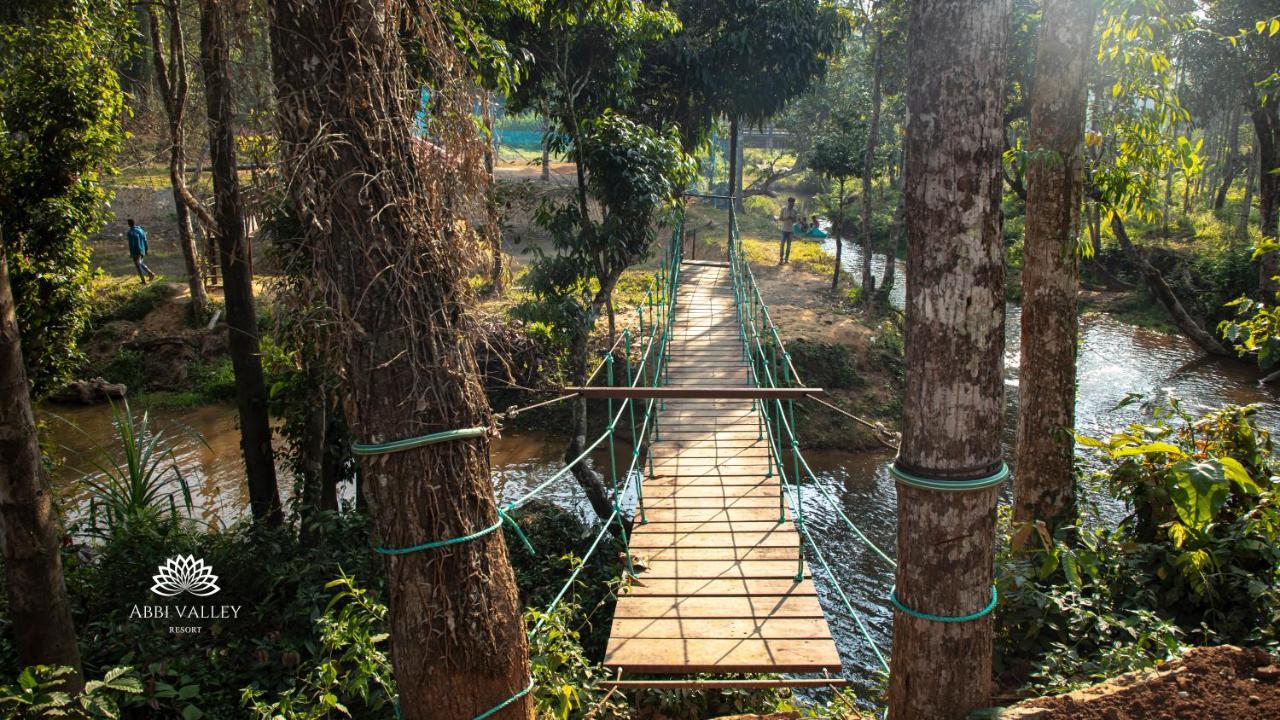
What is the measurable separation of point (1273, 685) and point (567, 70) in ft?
21.8

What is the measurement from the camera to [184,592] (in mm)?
4289

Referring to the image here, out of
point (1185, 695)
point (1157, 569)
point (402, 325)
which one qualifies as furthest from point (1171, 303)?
point (402, 325)

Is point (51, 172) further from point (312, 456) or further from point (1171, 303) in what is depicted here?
point (1171, 303)

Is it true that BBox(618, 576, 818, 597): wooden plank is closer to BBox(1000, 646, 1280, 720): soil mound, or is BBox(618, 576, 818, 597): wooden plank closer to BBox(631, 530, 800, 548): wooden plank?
BBox(631, 530, 800, 548): wooden plank

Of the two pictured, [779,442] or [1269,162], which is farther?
[1269,162]

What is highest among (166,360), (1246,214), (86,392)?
(1246,214)

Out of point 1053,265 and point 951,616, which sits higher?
point 1053,265

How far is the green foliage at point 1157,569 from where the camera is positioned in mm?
3010

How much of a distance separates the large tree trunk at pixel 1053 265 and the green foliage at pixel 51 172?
6.38m

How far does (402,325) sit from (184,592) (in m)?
3.29

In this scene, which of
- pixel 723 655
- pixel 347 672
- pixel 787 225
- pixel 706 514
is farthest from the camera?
pixel 787 225

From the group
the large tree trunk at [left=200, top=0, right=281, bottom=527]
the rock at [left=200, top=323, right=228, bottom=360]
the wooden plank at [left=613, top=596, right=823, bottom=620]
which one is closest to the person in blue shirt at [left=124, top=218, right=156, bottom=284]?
the rock at [left=200, top=323, right=228, bottom=360]

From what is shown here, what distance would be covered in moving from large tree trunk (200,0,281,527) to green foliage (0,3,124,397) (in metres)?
1.63

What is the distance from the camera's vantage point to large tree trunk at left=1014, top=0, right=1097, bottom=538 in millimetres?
4215
